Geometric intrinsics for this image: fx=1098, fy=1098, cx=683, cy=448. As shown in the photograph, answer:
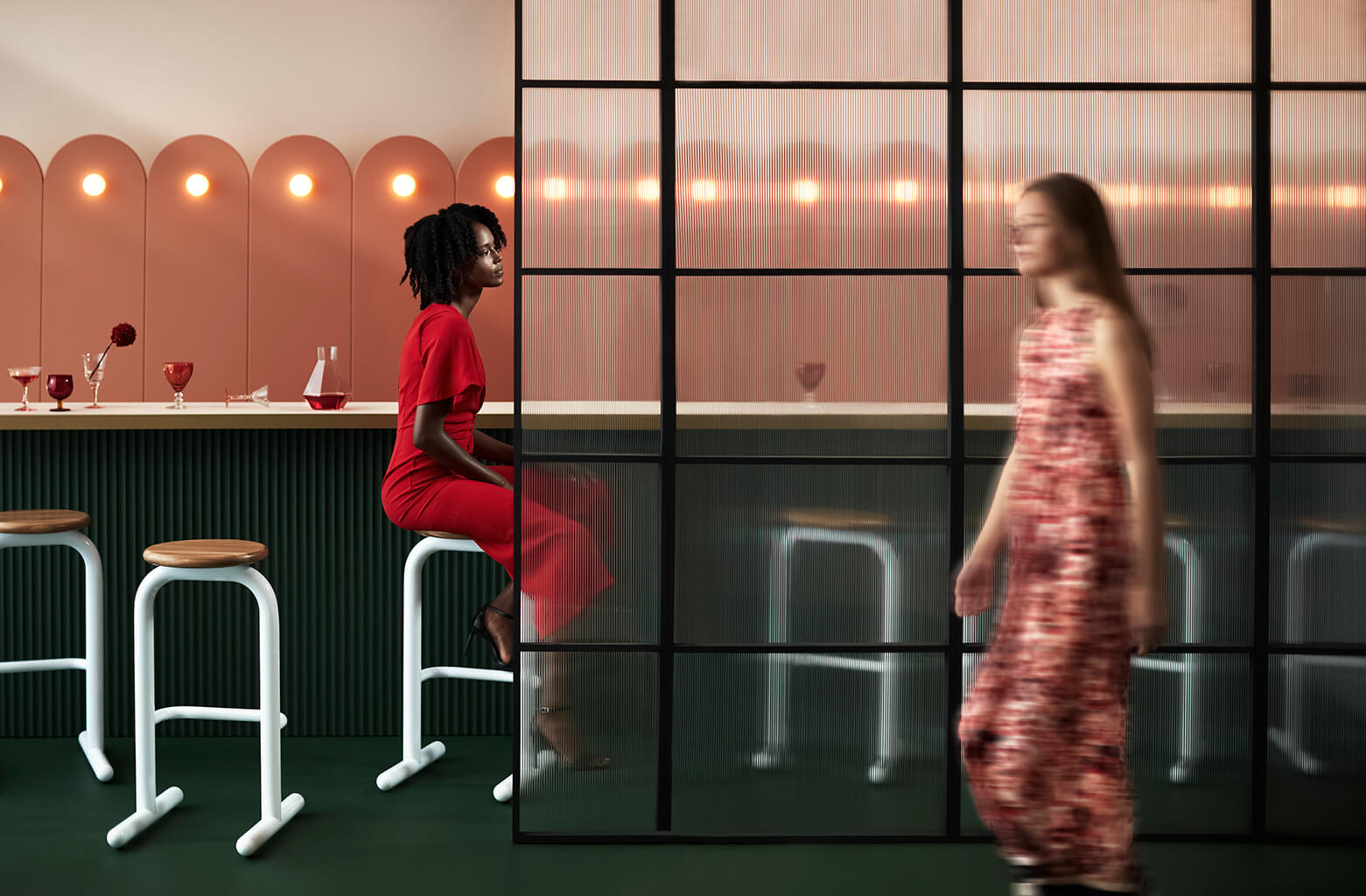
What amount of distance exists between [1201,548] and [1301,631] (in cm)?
29

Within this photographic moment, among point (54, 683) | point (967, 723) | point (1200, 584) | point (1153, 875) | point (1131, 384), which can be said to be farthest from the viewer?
point (54, 683)

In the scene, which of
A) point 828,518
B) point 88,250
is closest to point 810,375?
point 828,518

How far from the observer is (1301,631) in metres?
2.43

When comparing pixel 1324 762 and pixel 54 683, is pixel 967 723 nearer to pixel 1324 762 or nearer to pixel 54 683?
pixel 1324 762

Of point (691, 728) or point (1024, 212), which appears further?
point (691, 728)

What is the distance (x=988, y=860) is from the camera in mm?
2354

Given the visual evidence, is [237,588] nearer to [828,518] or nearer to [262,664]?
[262,664]

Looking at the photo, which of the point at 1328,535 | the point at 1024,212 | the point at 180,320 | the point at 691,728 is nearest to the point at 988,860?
the point at 691,728

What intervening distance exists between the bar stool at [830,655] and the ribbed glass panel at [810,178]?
562 mm

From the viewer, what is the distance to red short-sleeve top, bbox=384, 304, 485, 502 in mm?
2543

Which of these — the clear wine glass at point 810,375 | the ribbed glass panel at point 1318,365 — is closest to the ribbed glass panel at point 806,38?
the clear wine glass at point 810,375

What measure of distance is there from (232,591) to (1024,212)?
7.96 feet

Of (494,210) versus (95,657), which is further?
(494,210)

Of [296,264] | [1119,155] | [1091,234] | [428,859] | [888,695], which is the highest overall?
[296,264]
